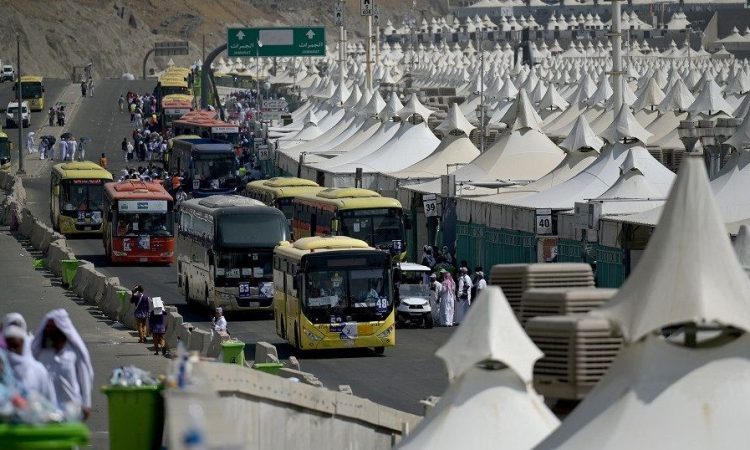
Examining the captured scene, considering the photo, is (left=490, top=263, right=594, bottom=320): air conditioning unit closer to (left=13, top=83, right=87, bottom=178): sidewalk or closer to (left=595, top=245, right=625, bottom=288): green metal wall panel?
(left=595, top=245, right=625, bottom=288): green metal wall panel

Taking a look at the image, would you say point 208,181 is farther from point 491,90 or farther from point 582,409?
point 582,409

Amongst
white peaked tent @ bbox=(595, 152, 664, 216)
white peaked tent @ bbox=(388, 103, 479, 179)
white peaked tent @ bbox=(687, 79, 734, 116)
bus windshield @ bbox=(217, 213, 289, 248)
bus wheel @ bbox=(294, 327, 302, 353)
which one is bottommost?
bus wheel @ bbox=(294, 327, 302, 353)

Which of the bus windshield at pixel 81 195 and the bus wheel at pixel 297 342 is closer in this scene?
the bus wheel at pixel 297 342

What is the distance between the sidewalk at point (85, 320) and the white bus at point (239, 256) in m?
2.17

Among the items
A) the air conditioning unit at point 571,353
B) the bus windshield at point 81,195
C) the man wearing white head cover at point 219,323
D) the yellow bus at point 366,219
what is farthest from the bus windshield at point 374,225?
the air conditioning unit at point 571,353

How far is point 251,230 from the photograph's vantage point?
3969 cm

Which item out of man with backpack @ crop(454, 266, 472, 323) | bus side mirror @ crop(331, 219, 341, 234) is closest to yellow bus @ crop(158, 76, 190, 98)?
bus side mirror @ crop(331, 219, 341, 234)

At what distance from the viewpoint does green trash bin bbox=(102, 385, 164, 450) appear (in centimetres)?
1333

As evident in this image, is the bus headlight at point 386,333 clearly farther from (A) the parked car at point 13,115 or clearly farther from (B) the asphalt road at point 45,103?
(A) the parked car at point 13,115

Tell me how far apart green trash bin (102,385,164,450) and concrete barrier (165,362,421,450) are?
0.16m

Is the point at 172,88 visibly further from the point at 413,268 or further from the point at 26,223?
the point at 413,268

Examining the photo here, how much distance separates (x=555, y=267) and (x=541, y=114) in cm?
5924

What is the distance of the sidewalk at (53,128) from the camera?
272 ft

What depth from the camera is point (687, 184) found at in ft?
44.2
